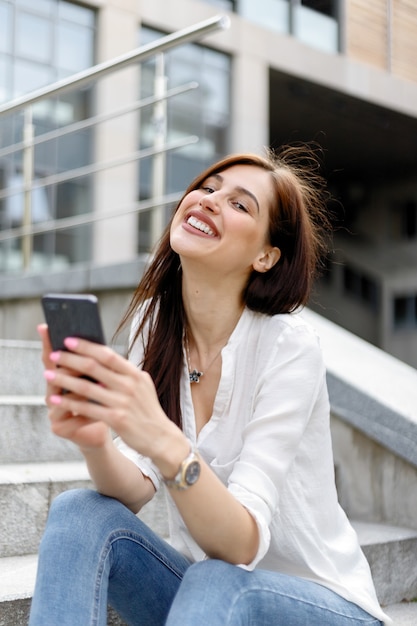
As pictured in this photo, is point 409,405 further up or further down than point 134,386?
further down

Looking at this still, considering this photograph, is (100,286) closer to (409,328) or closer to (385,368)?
(385,368)

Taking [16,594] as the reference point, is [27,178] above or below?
above

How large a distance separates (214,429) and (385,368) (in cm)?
154

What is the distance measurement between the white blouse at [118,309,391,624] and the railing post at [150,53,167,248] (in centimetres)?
274

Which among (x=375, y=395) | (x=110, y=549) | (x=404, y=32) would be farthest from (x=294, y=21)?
(x=110, y=549)

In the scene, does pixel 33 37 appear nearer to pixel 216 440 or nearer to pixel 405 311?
pixel 216 440

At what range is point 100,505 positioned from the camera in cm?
158

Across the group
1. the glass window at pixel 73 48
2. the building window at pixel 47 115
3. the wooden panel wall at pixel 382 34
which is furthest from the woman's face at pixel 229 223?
the glass window at pixel 73 48

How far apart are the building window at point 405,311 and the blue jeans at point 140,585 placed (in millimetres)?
21837

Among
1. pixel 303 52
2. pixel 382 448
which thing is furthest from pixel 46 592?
pixel 303 52

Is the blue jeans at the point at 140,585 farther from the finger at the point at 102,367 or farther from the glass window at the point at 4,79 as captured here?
the glass window at the point at 4,79

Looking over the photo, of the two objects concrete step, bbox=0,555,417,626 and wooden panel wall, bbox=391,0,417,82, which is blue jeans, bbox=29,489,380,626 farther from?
wooden panel wall, bbox=391,0,417,82

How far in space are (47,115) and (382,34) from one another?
545cm

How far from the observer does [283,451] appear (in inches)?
59.9
